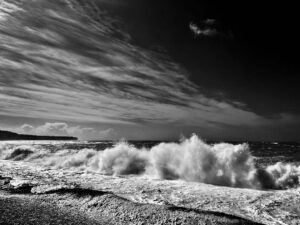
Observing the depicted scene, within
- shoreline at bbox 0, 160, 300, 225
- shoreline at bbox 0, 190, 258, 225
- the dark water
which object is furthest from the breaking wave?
shoreline at bbox 0, 190, 258, 225

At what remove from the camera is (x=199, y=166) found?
1420 centimetres

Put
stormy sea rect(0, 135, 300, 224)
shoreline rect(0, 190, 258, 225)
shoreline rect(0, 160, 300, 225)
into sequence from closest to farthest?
1. shoreline rect(0, 190, 258, 225)
2. shoreline rect(0, 160, 300, 225)
3. stormy sea rect(0, 135, 300, 224)

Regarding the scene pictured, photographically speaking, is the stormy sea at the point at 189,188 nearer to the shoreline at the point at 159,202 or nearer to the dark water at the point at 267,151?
the shoreline at the point at 159,202

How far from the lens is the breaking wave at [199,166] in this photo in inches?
518

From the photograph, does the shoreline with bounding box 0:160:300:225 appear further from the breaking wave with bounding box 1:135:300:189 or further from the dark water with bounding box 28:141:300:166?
the dark water with bounding box 28:141:300:166

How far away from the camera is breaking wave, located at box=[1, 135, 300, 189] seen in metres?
13.2

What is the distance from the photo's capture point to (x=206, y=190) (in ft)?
26.0

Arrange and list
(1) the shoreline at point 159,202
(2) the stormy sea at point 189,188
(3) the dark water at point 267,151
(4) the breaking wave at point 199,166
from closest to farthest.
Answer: (1) the shoreline at point 159,202 → (2) the stormy sea at point 189,188 → (4) the breaking wave at point 199,166 → (3) the dark water at point 267,151

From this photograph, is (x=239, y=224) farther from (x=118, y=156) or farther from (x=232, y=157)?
(x=118, y=156)

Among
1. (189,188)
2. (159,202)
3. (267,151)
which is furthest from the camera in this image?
(267,151)

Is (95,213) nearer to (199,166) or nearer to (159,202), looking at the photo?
(159,202)

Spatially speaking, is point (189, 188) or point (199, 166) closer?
point (189, 188)

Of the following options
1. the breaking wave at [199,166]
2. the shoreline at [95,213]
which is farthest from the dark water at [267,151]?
the shoreline at [95,213]

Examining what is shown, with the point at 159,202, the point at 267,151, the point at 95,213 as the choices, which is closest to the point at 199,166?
the point at 159,202
